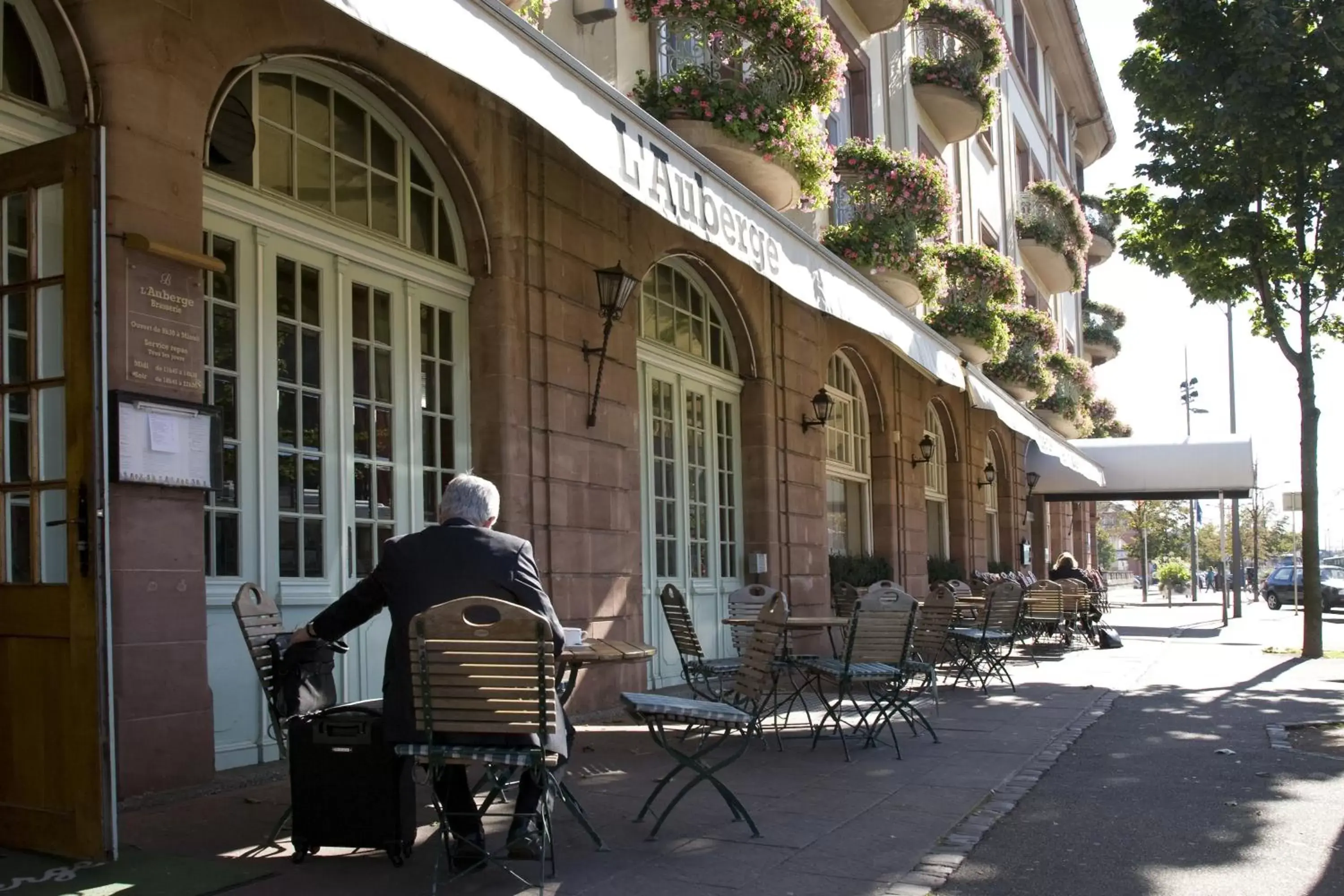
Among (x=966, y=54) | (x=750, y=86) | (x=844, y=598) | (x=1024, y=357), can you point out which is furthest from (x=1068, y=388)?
(x=750, y=86)

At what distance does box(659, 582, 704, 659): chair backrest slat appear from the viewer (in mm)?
7637

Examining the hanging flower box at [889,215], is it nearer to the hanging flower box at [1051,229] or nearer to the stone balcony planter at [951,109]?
the stone balcony planter at [951,109]

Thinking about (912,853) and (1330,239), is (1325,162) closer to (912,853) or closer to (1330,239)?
(1330,239)

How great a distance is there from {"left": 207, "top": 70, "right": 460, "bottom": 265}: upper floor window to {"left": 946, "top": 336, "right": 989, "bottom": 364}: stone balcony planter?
10.7 m

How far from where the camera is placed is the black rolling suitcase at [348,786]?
432 cm

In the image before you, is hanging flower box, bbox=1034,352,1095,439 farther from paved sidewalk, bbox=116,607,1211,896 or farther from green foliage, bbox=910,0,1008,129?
paved sidewalk, bbox=116,607,1211,896

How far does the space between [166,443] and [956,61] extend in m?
14.9

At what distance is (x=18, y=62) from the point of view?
17.1 feet

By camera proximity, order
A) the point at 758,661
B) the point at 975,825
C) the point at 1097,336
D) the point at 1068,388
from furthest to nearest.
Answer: the point at 1097,336
the point at 1068,388
the point at 758,661
the point at 975,825

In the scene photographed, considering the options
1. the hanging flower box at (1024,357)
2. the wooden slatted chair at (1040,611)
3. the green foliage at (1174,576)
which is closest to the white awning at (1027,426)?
the hanging flower box at (1024,357)

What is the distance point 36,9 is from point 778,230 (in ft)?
16.6

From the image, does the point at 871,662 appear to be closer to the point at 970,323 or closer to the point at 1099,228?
the point at 970,323

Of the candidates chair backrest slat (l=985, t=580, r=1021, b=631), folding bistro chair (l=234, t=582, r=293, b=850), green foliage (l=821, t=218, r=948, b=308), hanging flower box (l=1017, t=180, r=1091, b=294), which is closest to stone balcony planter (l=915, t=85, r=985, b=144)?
green foliage (l=821, t=218, r=948, b=308)

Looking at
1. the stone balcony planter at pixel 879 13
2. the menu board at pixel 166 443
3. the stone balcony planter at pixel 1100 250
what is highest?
the stone balcony planter at pixel 1100 250
